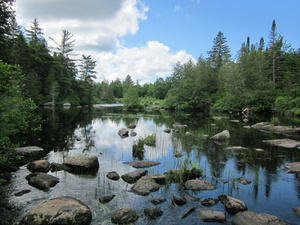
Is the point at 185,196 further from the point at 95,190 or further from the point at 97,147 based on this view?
the point at 97,147

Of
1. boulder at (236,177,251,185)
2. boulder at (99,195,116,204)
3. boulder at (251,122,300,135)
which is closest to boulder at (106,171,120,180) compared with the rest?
boulder at (99,195,116,204)

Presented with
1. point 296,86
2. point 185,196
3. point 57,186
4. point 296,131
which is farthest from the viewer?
point 296,86

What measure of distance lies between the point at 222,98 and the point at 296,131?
39903 mm

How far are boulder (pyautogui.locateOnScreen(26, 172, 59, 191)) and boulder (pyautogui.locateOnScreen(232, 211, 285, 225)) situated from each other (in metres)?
6.94

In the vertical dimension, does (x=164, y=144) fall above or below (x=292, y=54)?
below

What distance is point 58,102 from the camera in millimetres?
69375

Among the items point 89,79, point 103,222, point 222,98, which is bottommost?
point 103,222

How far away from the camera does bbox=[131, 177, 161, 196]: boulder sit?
8.10 metres

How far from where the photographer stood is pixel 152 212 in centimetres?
650

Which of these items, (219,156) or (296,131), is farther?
(296,131)

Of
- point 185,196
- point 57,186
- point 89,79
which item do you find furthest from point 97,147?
point 89,79

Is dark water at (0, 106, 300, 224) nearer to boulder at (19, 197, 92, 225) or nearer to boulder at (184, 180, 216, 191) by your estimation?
boulder at (184, 180, 216, 191)

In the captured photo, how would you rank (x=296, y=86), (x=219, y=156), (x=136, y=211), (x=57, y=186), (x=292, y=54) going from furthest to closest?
(x=292, y=54), (x=296, y=86), (x=219, y=156), (x=57, y=186), (x=136, y=211)

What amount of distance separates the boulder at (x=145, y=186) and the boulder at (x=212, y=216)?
2.24 m
